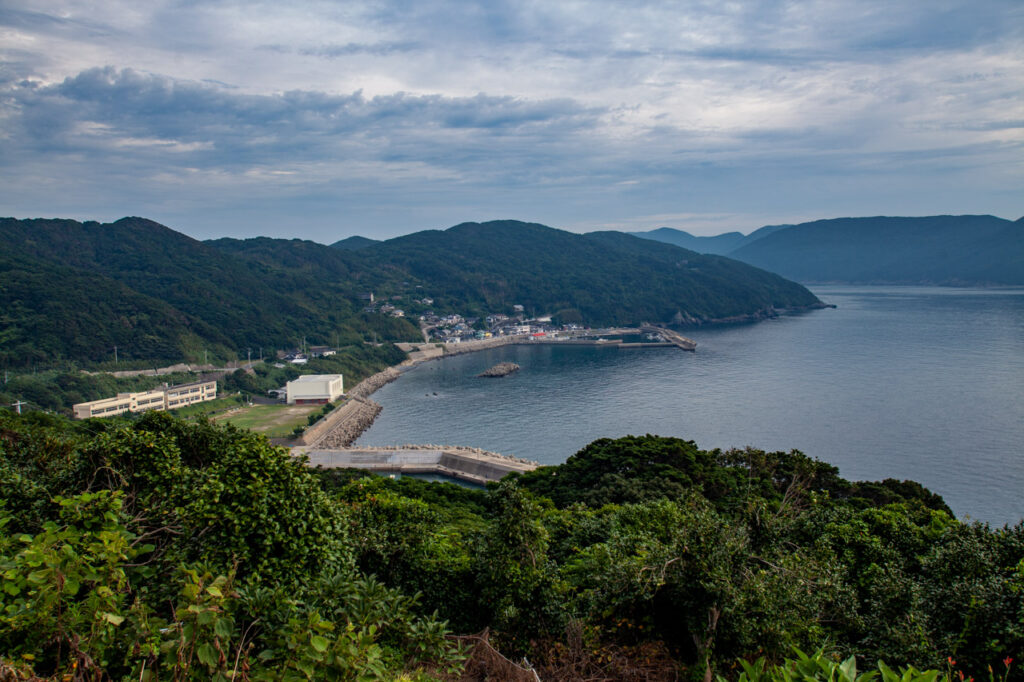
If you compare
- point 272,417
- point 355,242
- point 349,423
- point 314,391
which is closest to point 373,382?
point 314,391

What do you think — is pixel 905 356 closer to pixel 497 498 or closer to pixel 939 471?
pixel 939 471

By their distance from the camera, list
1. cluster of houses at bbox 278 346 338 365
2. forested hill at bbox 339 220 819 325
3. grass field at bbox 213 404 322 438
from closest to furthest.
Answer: grass field at bbox 213 404 322 438
cluster of houses at bbox 278 346 338 365
forested hill at bbox 339 220 819 325

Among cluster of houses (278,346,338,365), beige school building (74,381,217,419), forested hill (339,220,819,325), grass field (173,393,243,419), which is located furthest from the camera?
forested hill (339,220,819,325)

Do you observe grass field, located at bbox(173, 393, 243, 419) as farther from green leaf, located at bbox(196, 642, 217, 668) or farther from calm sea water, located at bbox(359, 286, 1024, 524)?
green leaf, located at bbox(196, 642, 217, 668)

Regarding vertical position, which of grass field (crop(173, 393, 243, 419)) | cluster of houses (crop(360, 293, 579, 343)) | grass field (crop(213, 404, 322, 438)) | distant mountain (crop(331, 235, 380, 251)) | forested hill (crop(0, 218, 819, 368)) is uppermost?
distant mountain (crop(331, 235, 380, 251))

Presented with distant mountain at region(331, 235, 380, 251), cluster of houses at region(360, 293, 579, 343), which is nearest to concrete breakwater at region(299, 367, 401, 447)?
cluster of houses at region(360, 293, 579, 343)

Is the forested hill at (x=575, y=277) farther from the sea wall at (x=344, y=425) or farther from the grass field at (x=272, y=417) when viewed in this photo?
the grass field at (x=272, y=417)

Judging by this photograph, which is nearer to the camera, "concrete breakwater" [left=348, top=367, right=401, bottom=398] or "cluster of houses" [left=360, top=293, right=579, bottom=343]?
"concrete breakwater" [left=348, top=367, right=401, bottom=398]

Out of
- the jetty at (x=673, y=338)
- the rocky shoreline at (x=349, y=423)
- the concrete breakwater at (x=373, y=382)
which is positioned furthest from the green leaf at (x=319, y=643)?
the jetty at (x=673, y=338)
